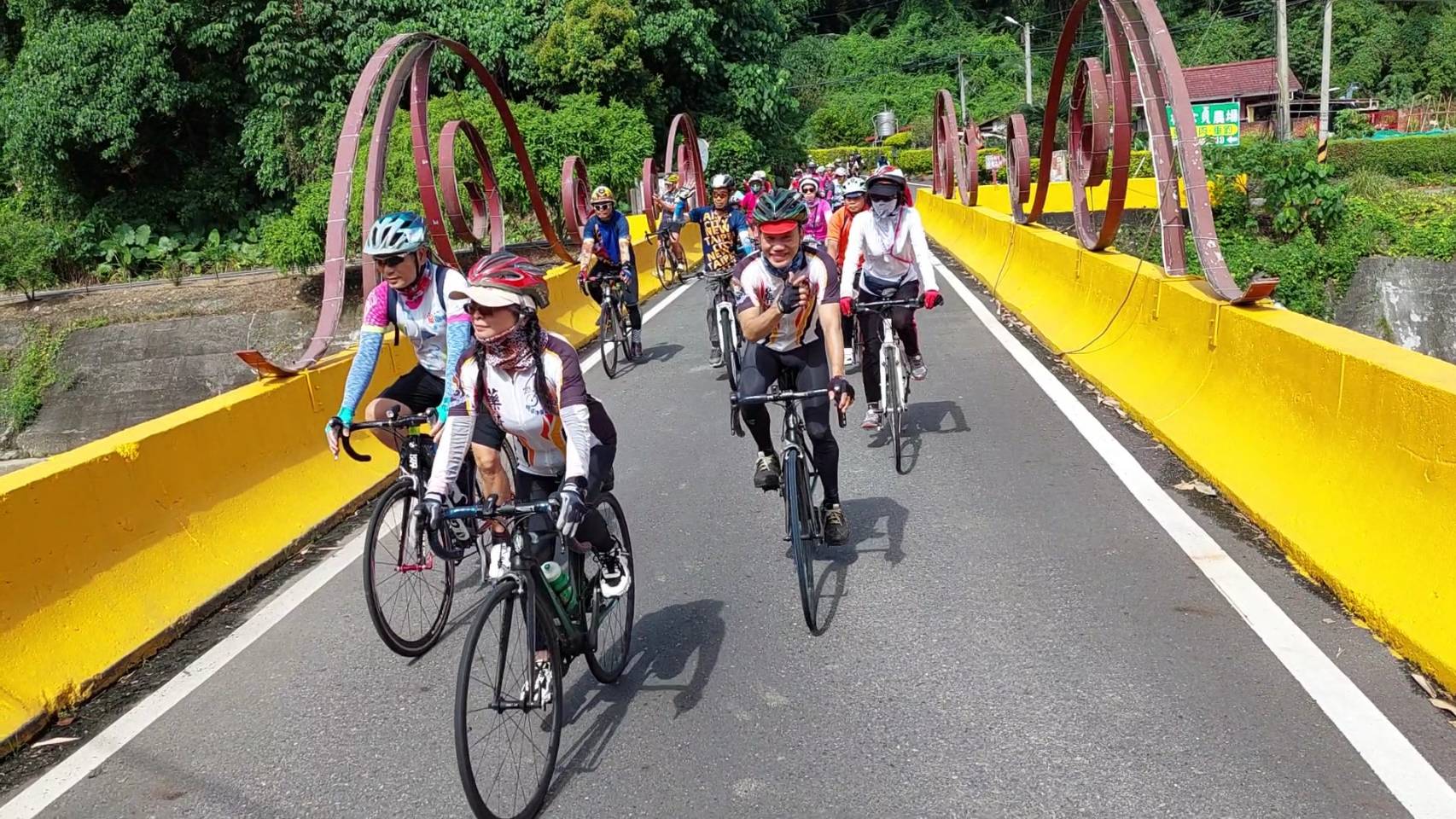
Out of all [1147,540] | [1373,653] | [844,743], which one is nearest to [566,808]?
[844,743]

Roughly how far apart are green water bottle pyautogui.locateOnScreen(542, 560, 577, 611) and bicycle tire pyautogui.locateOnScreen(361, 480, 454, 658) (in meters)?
1.10

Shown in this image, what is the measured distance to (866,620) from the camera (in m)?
5.14

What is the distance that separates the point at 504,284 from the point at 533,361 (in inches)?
12.4

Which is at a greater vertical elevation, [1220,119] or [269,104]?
[269,104]

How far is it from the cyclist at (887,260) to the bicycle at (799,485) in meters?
2.20

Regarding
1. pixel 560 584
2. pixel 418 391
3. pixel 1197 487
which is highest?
pixel 418 391

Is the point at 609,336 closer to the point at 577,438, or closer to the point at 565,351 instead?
the point at 565,351

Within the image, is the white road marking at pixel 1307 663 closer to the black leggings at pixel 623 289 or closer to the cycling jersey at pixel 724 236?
the cycling jersey at pixel 724 236

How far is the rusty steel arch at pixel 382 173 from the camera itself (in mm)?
8398

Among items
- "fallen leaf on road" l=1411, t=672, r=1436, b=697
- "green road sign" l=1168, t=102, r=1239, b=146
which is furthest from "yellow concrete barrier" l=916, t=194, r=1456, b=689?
"green road sign" l=1168, t=102, r=1239, b=146

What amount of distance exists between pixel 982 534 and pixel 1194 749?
242cm

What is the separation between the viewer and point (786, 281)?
18.8ft

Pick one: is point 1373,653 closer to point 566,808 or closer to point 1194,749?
point 1194,749

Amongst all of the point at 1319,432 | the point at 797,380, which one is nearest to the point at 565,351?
the point at 797,380
